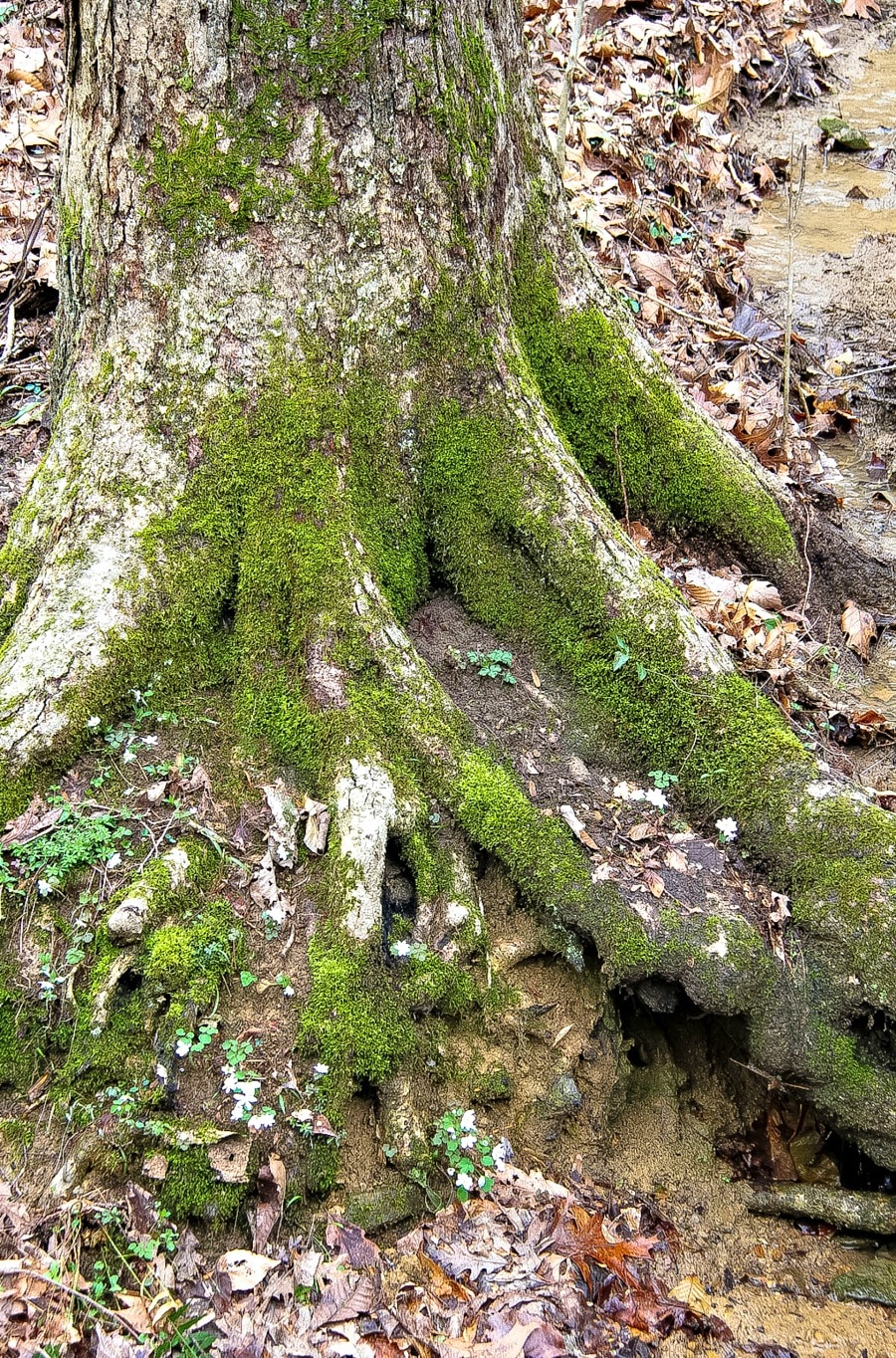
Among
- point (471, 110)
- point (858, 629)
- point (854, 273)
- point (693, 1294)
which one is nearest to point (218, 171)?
point (471, 110)

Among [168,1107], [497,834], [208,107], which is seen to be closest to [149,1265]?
[168,1107]

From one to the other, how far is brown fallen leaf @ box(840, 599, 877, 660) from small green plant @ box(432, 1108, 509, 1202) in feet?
9.99

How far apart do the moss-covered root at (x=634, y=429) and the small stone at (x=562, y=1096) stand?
2471 mm

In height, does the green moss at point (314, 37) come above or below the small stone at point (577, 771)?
above

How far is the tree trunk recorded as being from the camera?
314 cm

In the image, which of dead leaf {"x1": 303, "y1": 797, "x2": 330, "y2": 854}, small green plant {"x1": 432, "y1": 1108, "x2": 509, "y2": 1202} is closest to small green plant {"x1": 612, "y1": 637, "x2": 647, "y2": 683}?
dead leaf {"x1": 303, "y1": 797, "x2": 330, "y2": 854}

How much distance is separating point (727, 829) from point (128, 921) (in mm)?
1988

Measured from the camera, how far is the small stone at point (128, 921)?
2963mm

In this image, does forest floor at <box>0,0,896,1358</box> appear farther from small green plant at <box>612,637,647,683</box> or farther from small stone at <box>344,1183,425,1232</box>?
small green plant at <box>612,637,647,683</box>

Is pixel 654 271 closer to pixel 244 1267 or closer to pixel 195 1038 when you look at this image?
pixel 195 1038

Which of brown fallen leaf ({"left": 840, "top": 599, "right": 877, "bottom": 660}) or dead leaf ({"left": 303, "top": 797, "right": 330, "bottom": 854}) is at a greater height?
dead leaf ({"left": 303, "top": 797, "right": 330, "bottom": 854})

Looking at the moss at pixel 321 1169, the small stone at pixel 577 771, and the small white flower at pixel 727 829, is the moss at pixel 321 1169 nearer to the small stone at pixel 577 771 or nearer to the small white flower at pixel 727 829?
the small stone at pixel 577 771

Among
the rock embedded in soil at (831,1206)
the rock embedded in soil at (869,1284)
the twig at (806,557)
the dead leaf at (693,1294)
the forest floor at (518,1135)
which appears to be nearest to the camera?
the forest floor at (518,1135)

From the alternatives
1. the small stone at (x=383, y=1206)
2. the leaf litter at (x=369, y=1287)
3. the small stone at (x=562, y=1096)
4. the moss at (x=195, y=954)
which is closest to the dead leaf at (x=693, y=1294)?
the leaf litter at (x=369, y=1287)
